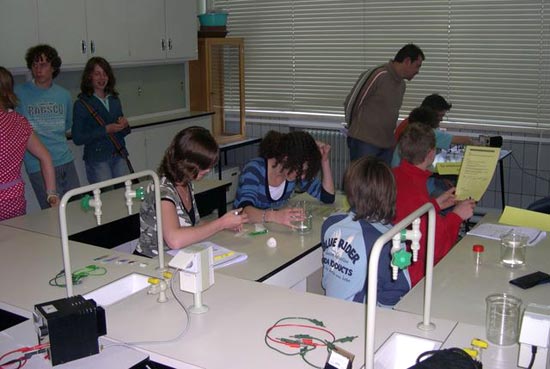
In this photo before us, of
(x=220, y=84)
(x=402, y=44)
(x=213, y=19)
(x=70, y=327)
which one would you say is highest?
(x=213, y=19)

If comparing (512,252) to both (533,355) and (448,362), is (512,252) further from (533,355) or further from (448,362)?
(448,362)

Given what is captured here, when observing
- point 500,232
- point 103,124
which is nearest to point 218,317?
point 500,232

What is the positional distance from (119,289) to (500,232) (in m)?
1.71

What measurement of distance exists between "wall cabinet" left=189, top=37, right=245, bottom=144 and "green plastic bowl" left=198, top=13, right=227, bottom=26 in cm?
16

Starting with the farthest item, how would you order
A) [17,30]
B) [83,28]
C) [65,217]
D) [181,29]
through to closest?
1. [181,29]
2. [83,28]
3. [17,30]
4. [65,217]

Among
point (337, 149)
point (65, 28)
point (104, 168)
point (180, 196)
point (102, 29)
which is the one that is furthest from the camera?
point (337, 149)

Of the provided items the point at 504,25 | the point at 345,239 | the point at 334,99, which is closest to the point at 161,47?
the point at 334,99

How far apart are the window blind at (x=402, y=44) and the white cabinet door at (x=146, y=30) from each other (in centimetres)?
98

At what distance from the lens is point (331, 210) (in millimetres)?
3219

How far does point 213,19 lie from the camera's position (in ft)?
19.8

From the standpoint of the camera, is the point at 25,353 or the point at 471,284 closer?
the point at 25,353

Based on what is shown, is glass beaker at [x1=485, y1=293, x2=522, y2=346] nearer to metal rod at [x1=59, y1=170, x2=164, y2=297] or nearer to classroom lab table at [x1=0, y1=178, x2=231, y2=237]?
metal rod at [x1=59, y1=170, x2=164, y2=297]

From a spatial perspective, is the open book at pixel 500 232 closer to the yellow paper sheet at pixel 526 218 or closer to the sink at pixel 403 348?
the yellow paper sheet at pixel 526 218

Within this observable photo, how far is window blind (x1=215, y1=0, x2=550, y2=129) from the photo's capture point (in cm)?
504
